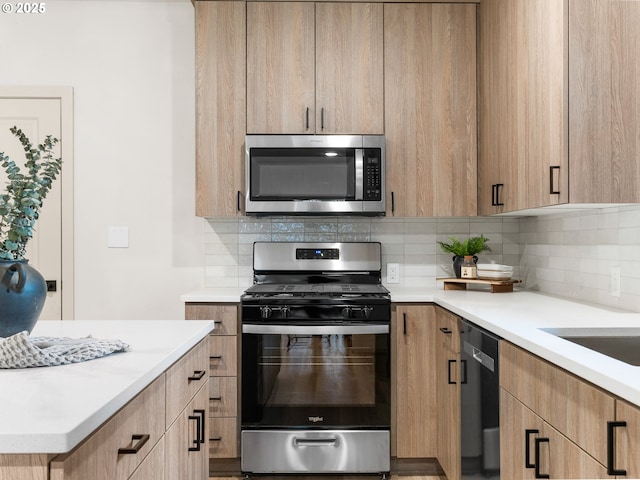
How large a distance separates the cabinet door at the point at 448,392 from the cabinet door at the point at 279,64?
1.24m

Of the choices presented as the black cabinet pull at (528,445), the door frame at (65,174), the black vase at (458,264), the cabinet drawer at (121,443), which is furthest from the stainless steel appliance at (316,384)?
the cabinet drawer at (121,443)

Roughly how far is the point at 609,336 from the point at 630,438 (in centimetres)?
69

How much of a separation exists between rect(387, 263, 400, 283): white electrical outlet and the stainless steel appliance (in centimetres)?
55

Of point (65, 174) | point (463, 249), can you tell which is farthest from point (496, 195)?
point (65, 174)

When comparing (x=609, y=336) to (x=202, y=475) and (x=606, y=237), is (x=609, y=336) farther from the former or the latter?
(x=202, y=475)

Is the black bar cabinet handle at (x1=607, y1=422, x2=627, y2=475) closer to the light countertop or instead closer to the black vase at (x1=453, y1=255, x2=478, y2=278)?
the light countertop

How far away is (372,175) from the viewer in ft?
9.17

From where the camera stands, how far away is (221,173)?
9.32 ft

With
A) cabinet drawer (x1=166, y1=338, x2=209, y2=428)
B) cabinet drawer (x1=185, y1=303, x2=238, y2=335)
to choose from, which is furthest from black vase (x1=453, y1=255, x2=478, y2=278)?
cabinet drawer (x1=166, y1=338, x2=209, y2=428)

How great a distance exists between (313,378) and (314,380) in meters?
0.01

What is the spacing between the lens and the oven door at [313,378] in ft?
8.45

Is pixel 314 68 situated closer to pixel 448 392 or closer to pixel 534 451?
pixel 448 392

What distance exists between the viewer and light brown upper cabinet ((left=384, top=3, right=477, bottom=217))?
286cm

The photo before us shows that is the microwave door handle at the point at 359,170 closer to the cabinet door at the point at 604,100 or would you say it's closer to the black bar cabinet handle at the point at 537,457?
the cabinet door at the point at 604,100
